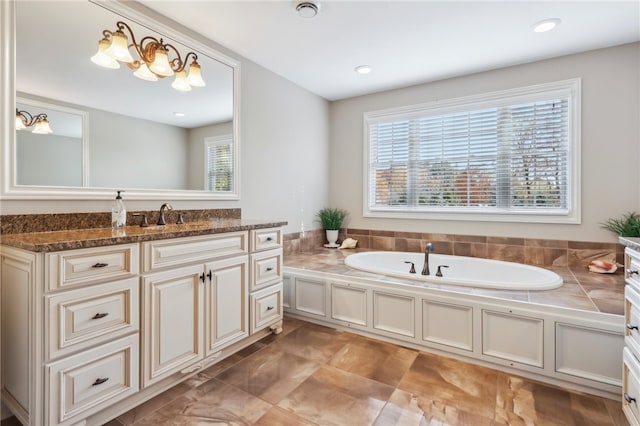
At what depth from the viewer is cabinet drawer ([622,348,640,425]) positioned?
4.68ft

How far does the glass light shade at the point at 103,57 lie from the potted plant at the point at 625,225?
398 cm

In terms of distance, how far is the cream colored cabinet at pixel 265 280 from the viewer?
2.31m

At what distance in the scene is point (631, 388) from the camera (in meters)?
1.51

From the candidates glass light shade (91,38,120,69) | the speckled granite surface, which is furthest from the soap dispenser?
glass light shade (91,38,120,69)

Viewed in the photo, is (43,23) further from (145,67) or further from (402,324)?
(402,324)

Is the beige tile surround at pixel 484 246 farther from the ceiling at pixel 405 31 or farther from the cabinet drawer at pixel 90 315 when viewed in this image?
the cabinet drawer at pixel 90 315

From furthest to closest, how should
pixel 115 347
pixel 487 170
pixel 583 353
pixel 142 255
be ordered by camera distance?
pixel 487 170 < pixel 583 353 < pixel 142 255 < pixel 115 347

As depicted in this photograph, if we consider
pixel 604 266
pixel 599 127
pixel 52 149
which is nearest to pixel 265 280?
pixel 52 149

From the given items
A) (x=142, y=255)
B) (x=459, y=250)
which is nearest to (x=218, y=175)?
(x=142, y=255)

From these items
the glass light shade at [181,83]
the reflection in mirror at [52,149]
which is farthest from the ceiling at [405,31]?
Result: the reflection in mirror at [52,149]

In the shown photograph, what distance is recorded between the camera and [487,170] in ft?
10.8

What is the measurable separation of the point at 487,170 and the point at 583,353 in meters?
1.91

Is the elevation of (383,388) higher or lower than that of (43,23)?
lower

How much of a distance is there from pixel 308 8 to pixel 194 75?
1006 mm
